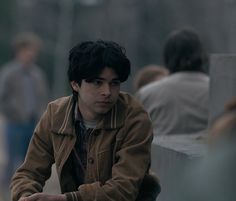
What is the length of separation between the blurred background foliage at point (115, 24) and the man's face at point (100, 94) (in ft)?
14.4

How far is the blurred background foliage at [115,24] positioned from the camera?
972 inches

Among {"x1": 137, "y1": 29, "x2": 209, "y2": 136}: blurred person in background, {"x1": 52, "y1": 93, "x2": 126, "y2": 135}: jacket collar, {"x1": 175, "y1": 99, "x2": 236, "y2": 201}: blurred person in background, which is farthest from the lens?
{"x1": 137, "y1": 29, "x2": 209, "y2": 136}: blurred person in background

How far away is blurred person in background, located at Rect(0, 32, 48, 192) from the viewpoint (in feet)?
42.1

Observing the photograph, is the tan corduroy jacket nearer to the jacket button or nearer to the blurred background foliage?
the jacket button

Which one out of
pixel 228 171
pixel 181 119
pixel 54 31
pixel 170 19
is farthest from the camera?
pixel 54 31

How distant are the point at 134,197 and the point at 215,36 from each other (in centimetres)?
2021

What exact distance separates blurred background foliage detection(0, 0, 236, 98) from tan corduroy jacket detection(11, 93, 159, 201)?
4382mm

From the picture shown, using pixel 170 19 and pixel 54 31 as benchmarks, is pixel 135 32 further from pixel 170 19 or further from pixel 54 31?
pixel 54 31

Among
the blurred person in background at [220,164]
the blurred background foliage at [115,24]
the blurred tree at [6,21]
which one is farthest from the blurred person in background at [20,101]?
the blurred tree at [6,21]

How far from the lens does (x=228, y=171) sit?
3.36m

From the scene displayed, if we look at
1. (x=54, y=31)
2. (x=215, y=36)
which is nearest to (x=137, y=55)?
(x=215, y=36)

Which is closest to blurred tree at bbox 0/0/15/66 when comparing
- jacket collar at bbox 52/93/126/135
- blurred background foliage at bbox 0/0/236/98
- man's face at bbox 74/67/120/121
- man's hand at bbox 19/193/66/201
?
blurred background foliage at bbox 0/0/236/98

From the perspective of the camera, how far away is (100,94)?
4.69 meters

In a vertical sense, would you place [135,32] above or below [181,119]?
below
